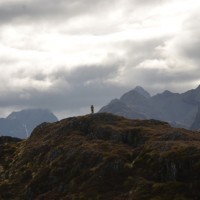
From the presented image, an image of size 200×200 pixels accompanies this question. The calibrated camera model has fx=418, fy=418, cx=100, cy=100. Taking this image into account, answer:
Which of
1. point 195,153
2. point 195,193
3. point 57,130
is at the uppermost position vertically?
point 57,130

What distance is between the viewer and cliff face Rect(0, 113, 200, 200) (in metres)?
120

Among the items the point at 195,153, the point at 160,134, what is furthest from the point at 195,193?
the point at 160,134

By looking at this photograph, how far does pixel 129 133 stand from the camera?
525 ft

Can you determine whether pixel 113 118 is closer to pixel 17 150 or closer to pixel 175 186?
pixel 17 150

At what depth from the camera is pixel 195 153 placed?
12281cm

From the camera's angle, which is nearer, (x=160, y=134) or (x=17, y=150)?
(x=160, y=134)

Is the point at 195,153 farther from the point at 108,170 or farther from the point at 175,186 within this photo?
the point at 108,170

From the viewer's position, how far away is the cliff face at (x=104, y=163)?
119625mm

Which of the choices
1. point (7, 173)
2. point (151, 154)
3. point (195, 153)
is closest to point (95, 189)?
point (151, 154)

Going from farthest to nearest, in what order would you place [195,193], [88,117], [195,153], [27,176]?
1. [88,117]
2. [27,176]
3. [195,153]
4. [195,193]

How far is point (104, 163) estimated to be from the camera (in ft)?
451

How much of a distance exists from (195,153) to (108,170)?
28.9 m

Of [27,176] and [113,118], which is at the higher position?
[113,118]

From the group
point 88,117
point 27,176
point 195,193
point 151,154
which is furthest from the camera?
point 88,117
